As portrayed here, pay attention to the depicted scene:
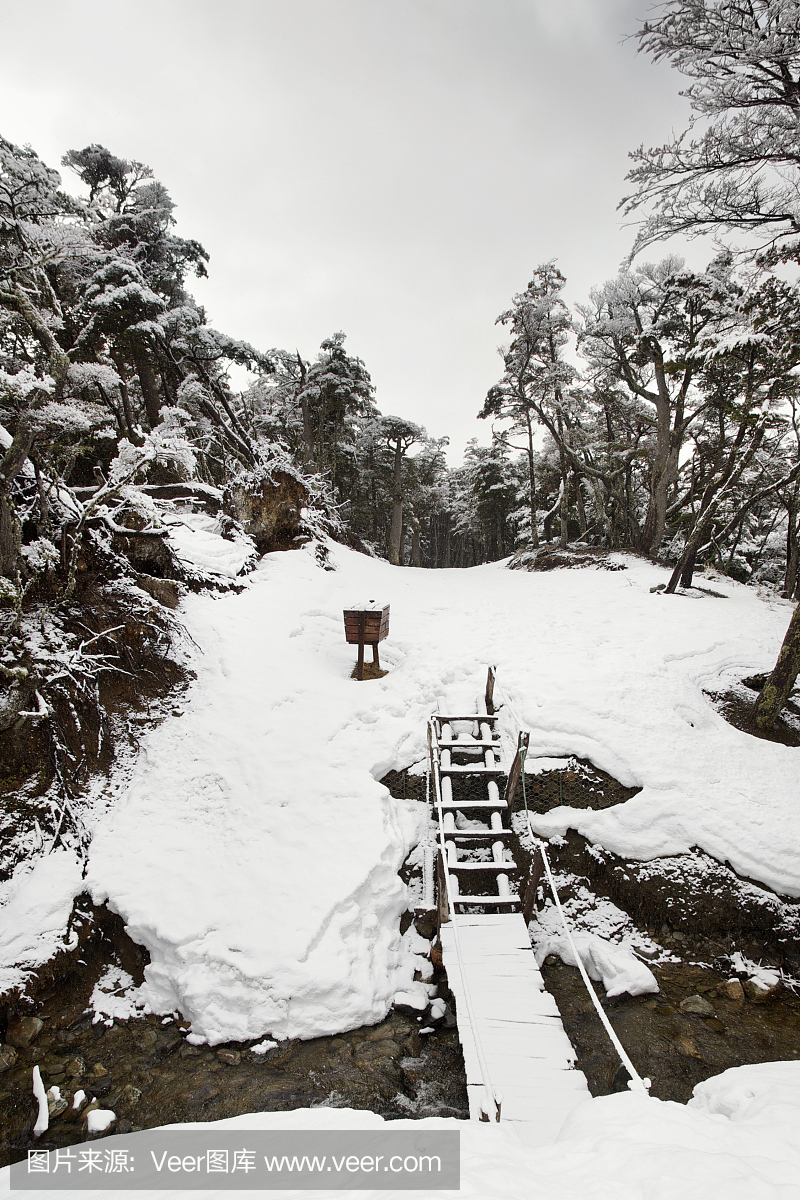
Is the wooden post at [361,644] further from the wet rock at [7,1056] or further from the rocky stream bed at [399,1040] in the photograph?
the wet rock at [7,1056]

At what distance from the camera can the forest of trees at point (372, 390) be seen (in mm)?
5543

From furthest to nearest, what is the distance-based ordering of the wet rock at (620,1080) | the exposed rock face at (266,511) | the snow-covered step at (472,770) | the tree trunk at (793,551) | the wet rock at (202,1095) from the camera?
the tree trunk at (793,551) → the exposed rock face at (266,511) → the snow-covered step at (472,770) → the wet rock at (620,1080) → the wet rock at (202,1095)

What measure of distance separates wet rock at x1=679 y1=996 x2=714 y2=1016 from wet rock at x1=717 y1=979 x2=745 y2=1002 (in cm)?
25

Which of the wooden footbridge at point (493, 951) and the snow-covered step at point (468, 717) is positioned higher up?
the snow-covered step at point (468, 717)

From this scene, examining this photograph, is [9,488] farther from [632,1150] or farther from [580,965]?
[632,1150]

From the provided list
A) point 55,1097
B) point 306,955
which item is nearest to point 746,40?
point 306,955

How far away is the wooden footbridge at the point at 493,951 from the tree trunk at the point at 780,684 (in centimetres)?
409

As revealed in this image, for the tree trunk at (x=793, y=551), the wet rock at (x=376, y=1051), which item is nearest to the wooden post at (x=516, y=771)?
the wet rock at (x=376, y=1051)

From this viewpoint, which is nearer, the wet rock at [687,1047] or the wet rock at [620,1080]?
the wet rock at [620,1080]

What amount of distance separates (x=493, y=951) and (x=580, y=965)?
1.16 m

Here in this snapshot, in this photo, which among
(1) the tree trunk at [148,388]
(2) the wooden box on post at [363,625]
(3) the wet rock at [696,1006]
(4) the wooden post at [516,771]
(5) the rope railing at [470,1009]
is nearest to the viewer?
(5) the rope railing at [470,1009]

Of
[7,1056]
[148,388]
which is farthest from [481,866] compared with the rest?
[148,388]

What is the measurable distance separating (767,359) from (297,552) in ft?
38.5

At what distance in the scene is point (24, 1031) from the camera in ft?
12.0
